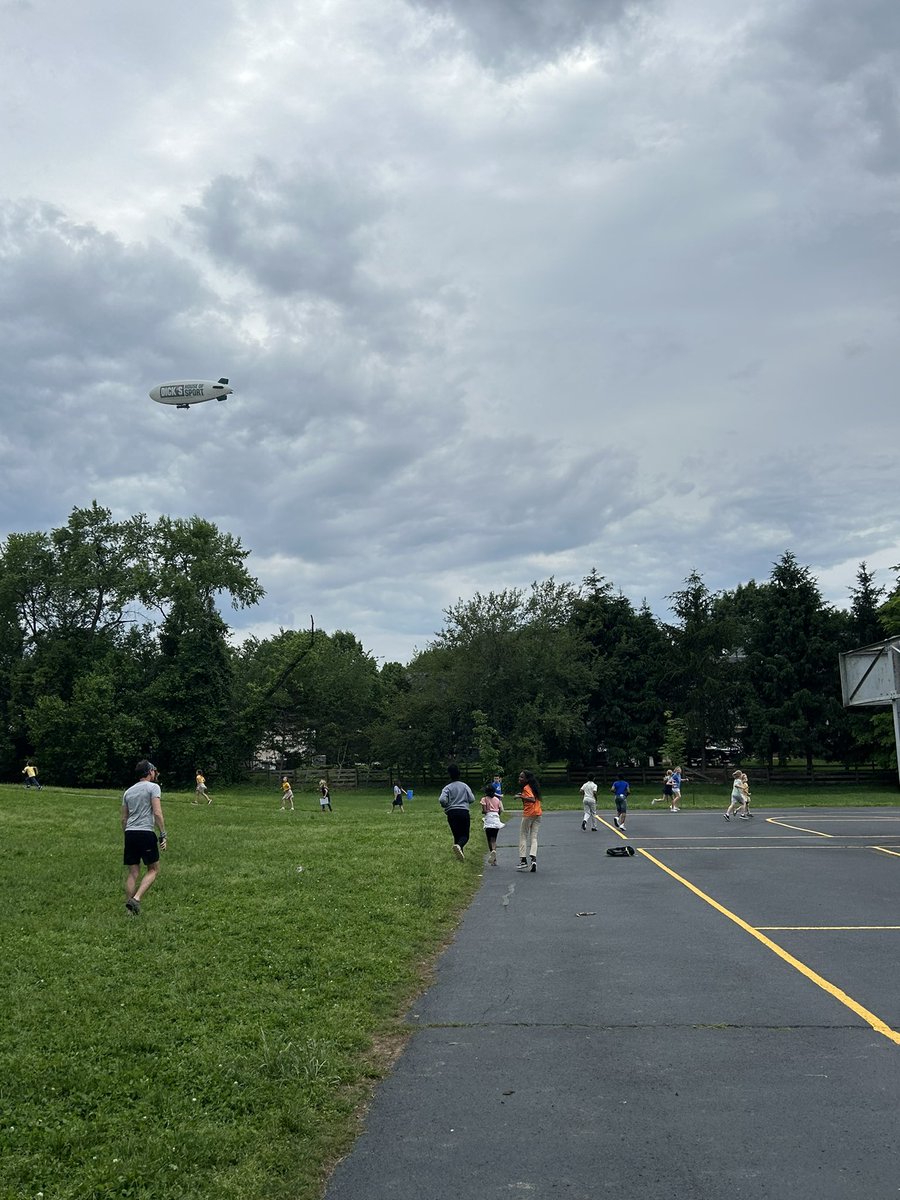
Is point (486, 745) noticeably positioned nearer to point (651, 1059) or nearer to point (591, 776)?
point (591, 776)

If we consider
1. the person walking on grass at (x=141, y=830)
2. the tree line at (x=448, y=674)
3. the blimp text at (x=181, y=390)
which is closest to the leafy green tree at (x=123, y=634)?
the tree line at (x=448, y=674)

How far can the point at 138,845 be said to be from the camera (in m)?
10.7

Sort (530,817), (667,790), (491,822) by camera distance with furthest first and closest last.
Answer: (667,790), (491,822), (530,817)

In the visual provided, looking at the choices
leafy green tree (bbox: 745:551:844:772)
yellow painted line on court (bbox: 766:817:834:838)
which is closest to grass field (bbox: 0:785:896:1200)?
yellow painted line on court (bbox: 766:817:834:838)

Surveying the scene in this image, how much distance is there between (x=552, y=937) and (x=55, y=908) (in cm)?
586

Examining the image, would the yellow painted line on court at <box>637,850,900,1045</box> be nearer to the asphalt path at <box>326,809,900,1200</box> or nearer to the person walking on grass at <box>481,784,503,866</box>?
the asphalt path at <box>326,809,900,1200</box>

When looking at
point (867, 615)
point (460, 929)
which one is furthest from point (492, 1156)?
point (867, 615)

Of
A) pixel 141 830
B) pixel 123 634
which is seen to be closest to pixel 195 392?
pixel 123 634

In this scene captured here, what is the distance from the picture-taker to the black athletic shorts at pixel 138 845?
10.7m

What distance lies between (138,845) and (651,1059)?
690cm

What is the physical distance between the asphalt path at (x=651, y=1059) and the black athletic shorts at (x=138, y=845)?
3717 millimetres

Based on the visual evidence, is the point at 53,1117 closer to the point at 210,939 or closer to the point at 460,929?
the point at 210,939

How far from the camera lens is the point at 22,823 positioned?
20.8m

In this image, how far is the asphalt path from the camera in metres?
4.34
